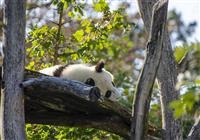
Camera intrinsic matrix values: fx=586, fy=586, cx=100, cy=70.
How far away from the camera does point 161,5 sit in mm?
5516

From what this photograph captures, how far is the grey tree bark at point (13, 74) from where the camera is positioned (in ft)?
18.3

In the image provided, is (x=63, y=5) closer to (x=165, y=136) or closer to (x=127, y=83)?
(x=165, y=136)

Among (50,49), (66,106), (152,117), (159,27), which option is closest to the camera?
(159,27)

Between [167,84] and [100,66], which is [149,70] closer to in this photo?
[167,84]

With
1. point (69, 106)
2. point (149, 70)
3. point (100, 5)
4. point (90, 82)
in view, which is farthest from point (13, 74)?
point (100, 5)

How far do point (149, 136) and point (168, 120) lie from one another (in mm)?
410

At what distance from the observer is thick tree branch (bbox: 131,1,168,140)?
551cm

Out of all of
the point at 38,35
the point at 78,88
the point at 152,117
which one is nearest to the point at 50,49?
the point at 38,35

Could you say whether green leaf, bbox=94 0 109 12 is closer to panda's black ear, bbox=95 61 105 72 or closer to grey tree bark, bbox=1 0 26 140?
panda's black ear, bbox=95 61 105 72

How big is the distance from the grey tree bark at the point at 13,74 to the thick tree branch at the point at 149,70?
43.9 inches

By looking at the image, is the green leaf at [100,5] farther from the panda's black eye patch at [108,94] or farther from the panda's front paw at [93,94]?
the panda's front paw at [93,94]

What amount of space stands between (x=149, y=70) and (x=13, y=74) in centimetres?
130

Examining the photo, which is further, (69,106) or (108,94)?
(108,94)

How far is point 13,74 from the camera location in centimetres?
559
